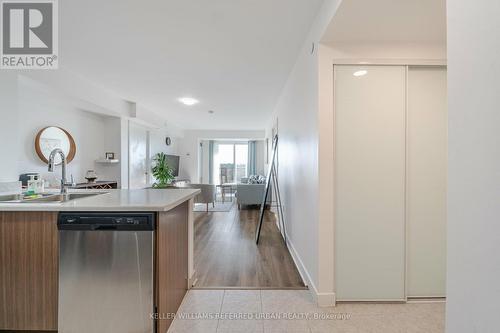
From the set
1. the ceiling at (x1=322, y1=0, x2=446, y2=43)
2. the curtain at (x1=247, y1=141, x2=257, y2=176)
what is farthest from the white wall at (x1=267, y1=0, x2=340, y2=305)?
the curtain at (x1=247, y1=141, x2=257, y2=176)

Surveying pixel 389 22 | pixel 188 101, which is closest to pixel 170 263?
pixel 389 22

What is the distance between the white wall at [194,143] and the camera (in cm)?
859

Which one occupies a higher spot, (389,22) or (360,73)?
(389,22)

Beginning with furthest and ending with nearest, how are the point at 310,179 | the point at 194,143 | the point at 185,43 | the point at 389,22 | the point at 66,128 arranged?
the point at 194,143, the point at 66,128, the point at 185,43, the point at 310,179, the point at 389,22

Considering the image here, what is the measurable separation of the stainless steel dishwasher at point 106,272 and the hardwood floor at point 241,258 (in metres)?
0.87

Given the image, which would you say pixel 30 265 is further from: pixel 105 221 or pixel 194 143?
pixel 194 143

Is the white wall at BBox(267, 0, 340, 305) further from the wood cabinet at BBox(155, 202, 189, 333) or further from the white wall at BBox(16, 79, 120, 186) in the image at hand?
the white wall at BBox(16, 79, 120, 186)

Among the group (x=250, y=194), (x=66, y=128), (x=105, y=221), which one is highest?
(x=66, y=128)

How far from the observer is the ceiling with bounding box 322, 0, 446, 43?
1.47 metres

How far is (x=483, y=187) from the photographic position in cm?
66

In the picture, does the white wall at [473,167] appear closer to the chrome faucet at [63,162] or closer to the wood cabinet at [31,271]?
the wood cabinet at [31,271]

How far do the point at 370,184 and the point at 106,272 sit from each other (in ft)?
6.77

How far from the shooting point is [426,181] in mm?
1952

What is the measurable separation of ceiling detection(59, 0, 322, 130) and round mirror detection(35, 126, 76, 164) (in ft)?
3.61
